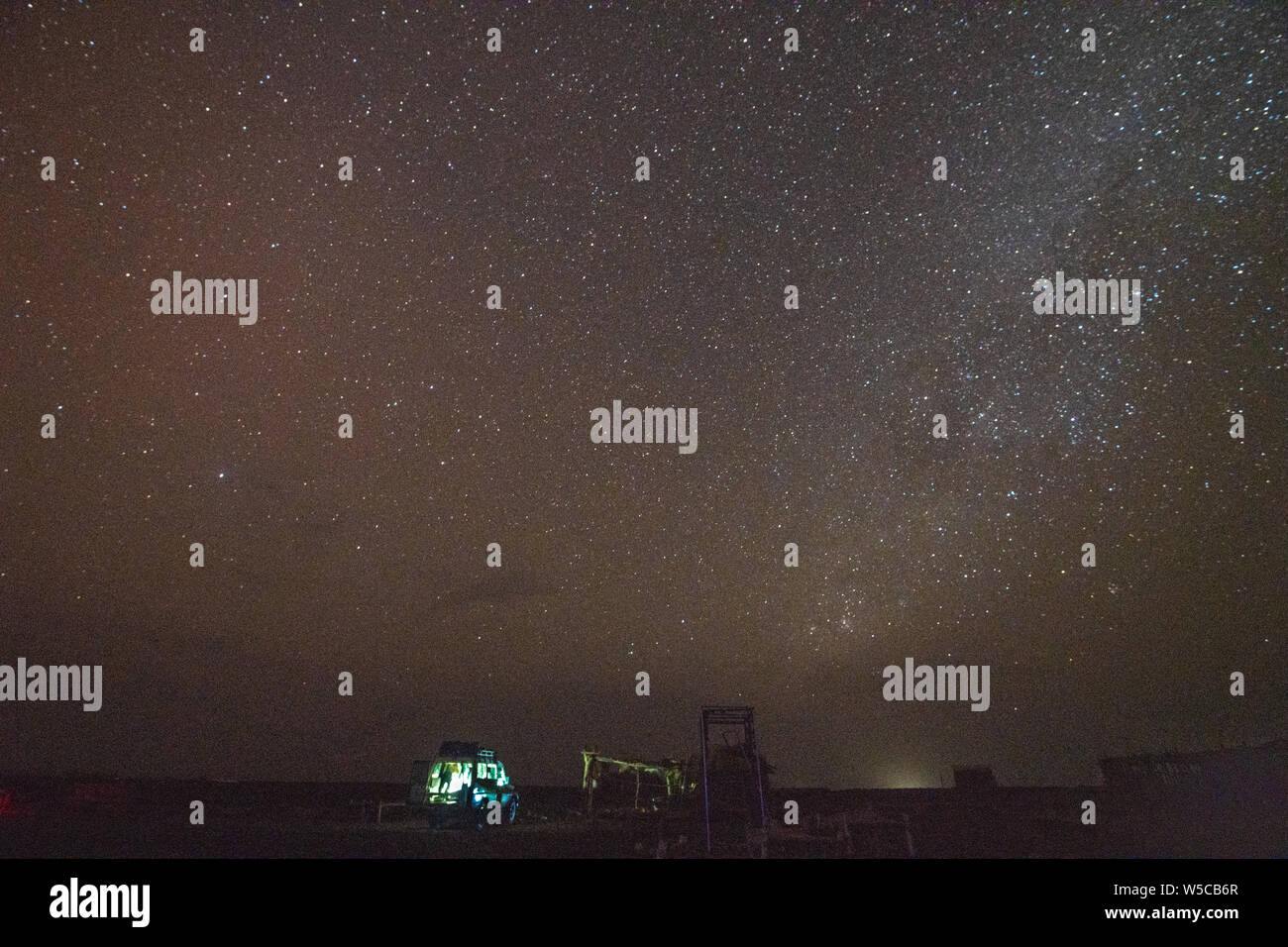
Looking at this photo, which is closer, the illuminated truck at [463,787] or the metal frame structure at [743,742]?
the metal frame structure at [743,742]

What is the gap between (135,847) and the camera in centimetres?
2369

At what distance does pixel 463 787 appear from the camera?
25203 millimetres

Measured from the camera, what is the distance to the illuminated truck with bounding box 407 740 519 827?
25.1 metres

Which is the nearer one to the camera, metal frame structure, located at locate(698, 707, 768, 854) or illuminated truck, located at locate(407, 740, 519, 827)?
metal frame structure, located at locate(698, 707, 768, 854)

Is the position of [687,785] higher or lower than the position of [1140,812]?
higher

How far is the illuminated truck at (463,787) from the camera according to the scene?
2509 cm
